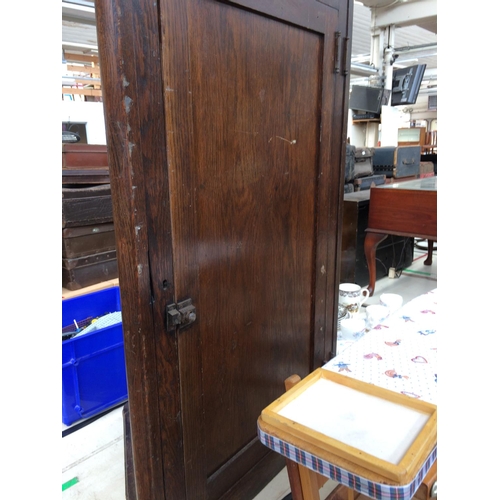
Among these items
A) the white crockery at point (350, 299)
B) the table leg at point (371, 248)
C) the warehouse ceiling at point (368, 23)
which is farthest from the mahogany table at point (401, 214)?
the warehouse ceiling at point (368, 23)

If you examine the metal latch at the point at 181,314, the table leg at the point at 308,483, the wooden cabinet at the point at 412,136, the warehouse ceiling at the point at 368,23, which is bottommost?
the table leg at the point at 308,483

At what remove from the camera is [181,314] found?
97 centimetres

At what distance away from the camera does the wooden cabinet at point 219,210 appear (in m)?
0.84

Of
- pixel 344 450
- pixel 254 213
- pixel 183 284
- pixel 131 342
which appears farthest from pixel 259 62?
pixel 344 450

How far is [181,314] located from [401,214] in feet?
7.27

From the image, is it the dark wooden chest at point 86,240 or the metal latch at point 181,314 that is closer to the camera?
the metal latch at point 181,314

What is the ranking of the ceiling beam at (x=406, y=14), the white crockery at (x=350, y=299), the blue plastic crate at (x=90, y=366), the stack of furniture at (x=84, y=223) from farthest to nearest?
the ceiling beam at (x=406, y=14) → the white crockery at (x=350, y=299) → the stack of furniture at (x=84, y=223) → the blue plastic crate at (x=90, y=366)

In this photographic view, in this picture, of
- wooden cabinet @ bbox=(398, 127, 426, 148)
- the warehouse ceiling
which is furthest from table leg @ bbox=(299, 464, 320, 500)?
wooden cabinet @ bbox=(398, 127, 426, 148)

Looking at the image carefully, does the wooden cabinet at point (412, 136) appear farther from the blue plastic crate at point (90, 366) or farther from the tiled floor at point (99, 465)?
the tiled floor at point (99, 465)

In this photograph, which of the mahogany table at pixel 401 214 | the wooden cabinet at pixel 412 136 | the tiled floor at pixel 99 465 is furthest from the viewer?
the wooden cabinet at pixel 412 136

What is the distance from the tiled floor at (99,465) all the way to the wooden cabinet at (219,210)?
178mm

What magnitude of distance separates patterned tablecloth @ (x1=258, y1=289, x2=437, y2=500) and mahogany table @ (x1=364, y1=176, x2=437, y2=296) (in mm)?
1365

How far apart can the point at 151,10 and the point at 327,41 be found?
67cm

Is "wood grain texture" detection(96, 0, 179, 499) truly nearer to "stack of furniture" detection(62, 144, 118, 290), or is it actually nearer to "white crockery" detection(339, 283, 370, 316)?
"stack of furniture" detection(62, 144, 118, 290)
